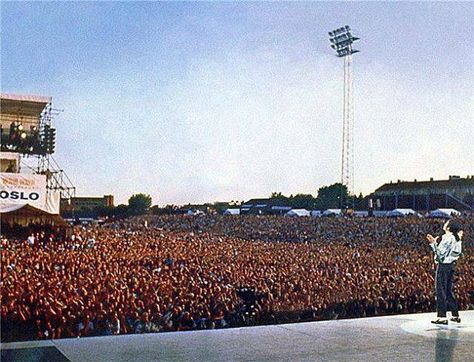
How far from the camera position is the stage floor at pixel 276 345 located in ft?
17.1

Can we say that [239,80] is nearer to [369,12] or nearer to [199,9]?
[199,9]

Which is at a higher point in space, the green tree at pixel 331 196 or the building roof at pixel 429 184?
the building roof at pixel 429 184

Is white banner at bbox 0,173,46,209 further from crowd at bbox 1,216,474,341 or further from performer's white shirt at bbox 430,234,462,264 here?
performer's white shirt at bbox 430,234,462,264

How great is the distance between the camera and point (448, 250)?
6.95 m

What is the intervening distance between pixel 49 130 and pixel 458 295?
534cm

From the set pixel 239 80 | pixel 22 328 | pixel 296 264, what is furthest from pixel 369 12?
pixel 22 328

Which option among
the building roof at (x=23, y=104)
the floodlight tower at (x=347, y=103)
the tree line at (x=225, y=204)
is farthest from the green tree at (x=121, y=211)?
the floodlight tower at (x=347, y=103)

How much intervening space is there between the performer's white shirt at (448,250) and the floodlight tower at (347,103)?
148 centimetres

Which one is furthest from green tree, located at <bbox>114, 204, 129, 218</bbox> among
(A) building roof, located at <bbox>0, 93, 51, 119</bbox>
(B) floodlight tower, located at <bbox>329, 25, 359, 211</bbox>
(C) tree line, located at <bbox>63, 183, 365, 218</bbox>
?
(B) floodlight tower, located at <bbox>329, 25, 359, 211</bbox>

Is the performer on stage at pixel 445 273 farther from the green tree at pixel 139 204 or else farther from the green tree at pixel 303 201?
the green tree at pixel 139 204

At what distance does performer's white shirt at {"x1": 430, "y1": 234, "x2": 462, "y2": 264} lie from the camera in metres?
6.93

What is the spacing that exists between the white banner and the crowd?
1.11 ft

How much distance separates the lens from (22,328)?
5.99m

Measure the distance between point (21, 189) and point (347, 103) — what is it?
4170mm
